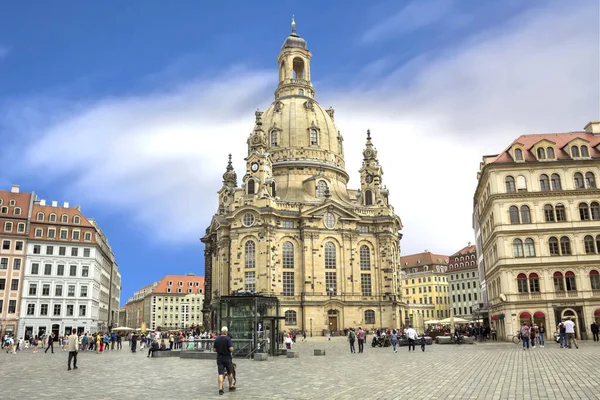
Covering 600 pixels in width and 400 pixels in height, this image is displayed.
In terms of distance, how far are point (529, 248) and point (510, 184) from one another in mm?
5955

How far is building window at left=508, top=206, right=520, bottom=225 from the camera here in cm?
4916

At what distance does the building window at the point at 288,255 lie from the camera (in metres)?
76.7

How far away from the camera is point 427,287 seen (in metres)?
124

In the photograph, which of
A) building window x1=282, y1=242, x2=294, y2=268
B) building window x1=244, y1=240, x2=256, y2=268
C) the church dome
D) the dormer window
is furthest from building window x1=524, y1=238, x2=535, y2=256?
the church dome

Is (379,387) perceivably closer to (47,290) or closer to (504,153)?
(504,153)

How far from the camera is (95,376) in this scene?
70.8 ft

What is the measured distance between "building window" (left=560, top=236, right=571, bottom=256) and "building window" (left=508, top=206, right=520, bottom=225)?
4055mm

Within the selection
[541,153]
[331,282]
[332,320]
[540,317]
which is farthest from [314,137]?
[540,317]

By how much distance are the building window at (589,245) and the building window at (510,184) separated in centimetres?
728

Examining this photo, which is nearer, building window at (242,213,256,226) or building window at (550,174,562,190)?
building window at (550,174,562,190)

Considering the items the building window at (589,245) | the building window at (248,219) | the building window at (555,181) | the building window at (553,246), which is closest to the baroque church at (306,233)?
the building window at (248,219)

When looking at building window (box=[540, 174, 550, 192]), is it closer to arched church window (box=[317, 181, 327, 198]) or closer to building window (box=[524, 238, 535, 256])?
building window (box=[524, 238, 535, 256])

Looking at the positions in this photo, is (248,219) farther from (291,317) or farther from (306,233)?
(291,317)

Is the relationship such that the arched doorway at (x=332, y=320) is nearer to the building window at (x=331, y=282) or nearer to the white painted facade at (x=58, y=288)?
the building window at (x=331, y=282)
